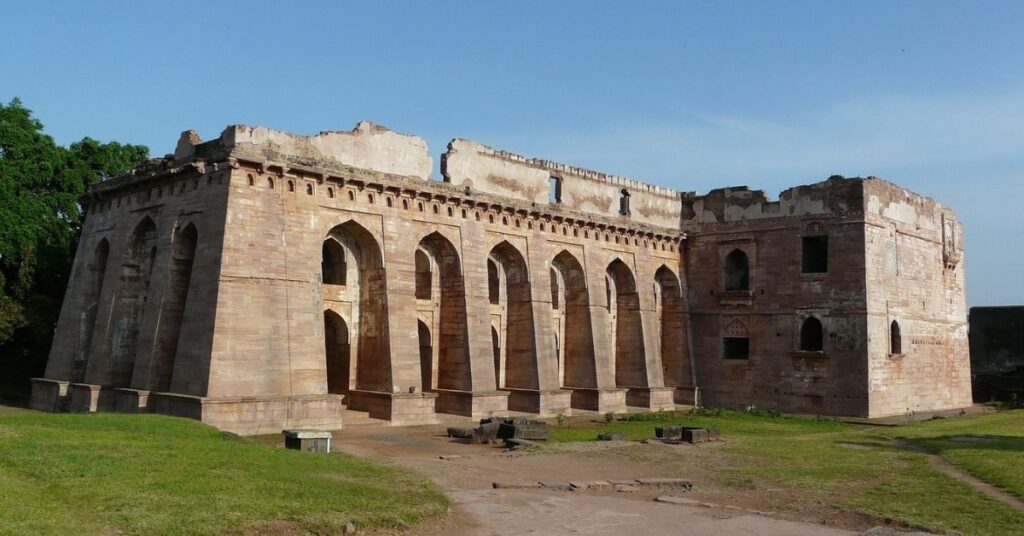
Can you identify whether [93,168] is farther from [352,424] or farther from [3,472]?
[3,472]

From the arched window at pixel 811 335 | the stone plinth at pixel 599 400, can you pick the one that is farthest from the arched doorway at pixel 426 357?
the arched window at pixel 811 335

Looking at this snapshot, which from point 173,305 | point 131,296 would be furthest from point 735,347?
point 131,296

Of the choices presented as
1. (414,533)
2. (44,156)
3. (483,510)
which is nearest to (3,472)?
(414,533)

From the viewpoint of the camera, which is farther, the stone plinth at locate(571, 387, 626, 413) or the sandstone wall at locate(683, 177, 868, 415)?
the sandstone wall at locate(683, 177, 868, 415)

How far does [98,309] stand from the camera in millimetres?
22938

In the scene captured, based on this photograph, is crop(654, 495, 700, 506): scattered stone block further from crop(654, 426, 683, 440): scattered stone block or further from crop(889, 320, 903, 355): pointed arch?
crop(889, 320, 903, 355): pointed arch

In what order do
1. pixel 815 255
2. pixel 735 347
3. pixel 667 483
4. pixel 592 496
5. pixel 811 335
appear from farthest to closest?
pixel 735 347 < pixel 815 255 < pixel 811 335 < pixel 667 483 < pixel 592 496

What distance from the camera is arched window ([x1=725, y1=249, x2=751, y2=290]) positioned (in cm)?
3066

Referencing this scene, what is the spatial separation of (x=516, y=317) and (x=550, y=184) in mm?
4524

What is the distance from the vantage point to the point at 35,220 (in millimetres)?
27906

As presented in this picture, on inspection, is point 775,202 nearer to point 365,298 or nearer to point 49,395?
point 365,298

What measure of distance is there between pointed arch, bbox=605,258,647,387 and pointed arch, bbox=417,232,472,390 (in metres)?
7.46

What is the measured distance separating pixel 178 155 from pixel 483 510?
47.6ft

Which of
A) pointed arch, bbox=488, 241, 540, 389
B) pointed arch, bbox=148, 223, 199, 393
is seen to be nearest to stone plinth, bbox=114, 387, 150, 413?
pointed arch, bbox=148, 223, 199, 393
